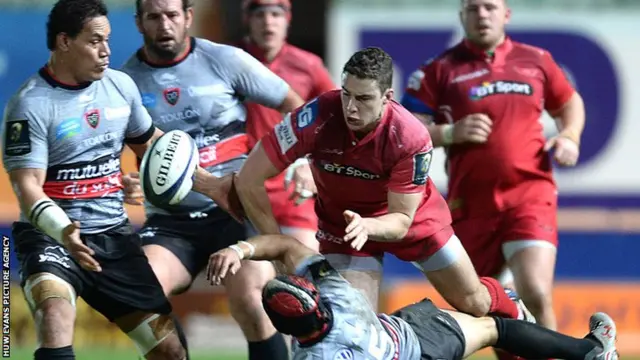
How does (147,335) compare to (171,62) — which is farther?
(171,62)

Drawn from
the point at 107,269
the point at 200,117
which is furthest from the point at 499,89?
the point at 107,269

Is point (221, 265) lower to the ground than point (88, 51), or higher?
lower

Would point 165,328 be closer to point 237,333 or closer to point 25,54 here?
point 237,333

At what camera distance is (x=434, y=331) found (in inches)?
234

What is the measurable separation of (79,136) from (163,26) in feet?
3.12

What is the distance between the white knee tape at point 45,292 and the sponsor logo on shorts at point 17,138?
591 mm

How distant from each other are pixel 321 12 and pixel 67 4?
7388mm

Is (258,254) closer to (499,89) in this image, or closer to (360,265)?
(360,265)

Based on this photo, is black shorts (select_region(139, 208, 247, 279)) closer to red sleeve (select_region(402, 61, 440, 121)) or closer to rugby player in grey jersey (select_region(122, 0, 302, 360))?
rugby player in grey jersey (select_region(122, 0, 302, 360))

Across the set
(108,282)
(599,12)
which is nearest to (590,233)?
(599,12)

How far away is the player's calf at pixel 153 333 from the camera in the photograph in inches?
245

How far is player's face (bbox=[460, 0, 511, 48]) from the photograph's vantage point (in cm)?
738

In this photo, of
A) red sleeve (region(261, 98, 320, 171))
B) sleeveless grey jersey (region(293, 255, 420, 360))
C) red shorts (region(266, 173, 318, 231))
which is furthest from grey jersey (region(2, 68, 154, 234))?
red shorts (region(266, 173, 318, 231))

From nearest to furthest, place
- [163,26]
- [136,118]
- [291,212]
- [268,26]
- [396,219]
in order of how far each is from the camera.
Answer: [396,219] → [136,118] → [163,26] → [291,212] → [268,26]
